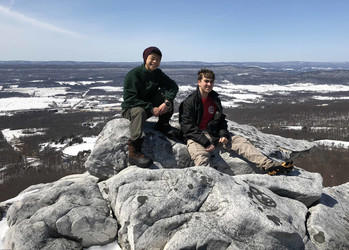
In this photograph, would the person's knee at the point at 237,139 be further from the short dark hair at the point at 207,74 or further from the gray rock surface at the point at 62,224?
the gray rock surface at the point at 62,224

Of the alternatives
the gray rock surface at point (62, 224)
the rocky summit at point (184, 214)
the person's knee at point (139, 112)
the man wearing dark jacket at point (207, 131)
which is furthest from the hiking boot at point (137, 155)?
the gray rock surface at point (62, 224)

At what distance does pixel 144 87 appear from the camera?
352 inches

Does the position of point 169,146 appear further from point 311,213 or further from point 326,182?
point 326,182

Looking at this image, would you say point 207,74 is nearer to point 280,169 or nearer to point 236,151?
point 236,151

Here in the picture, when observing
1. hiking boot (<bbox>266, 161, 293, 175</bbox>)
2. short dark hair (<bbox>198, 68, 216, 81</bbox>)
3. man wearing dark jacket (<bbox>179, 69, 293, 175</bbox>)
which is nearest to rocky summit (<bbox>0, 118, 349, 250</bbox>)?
hiking boot (<bbox>266, 161, 293, 175</bbox>)

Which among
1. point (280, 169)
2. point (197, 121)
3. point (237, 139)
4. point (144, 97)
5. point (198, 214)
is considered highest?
point (144, 97)

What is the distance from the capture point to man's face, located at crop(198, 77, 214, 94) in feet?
28.0

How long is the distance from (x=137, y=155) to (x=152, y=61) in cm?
308

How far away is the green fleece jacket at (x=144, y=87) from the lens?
8.61m

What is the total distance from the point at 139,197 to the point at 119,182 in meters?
1.08

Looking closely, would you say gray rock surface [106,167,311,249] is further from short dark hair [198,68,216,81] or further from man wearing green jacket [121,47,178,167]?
short dark hair [198,68,216,81]

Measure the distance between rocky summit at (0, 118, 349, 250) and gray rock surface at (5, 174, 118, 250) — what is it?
2cm

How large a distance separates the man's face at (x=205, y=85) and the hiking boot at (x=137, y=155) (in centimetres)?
265

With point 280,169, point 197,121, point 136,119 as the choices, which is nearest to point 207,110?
point 197,121
